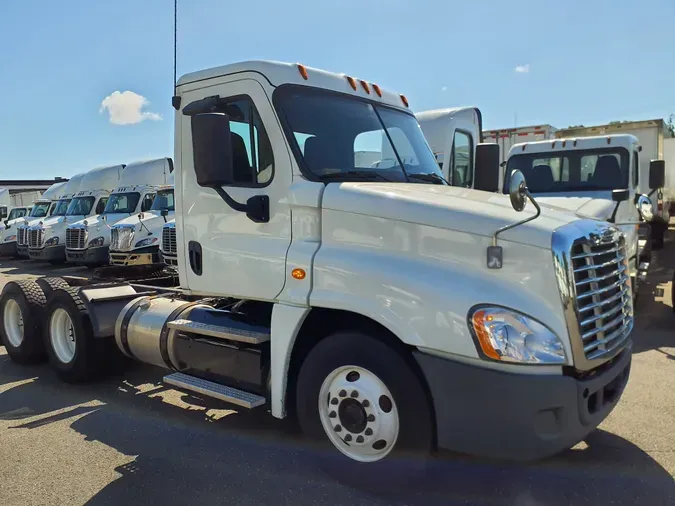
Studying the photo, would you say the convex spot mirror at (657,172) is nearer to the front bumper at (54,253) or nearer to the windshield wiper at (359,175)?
the windshield wiper at (359,175)

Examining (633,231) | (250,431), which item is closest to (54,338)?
(250,431)

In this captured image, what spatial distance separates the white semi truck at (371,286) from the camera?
3.00 meters

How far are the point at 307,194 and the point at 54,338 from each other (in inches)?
154

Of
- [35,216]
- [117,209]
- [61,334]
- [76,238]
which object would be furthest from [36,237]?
[61,334]

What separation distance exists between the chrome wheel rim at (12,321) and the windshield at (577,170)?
6.94 metres

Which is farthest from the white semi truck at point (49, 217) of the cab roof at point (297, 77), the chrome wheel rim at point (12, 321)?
the cab roof at point (297, 77)

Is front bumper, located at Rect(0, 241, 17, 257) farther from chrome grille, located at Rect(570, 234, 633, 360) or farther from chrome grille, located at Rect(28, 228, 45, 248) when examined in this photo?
chrome grille, located at Rect(570, 234, 633, 360)

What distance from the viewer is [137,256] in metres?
15.0

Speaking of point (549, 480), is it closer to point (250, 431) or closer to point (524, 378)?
point (524, 378)

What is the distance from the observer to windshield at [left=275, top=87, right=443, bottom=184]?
3.90 meters

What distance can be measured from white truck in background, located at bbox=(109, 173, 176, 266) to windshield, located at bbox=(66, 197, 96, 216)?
3.73 metres

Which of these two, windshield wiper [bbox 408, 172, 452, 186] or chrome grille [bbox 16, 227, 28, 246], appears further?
chrome grille [bbox 16, 227, 28, 246]

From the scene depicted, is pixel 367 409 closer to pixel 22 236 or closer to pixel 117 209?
pixel 117 209

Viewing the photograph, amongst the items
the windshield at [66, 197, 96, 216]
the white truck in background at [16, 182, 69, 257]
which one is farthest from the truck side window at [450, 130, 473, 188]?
the white truck in background at [16, 182, 69, 257]
